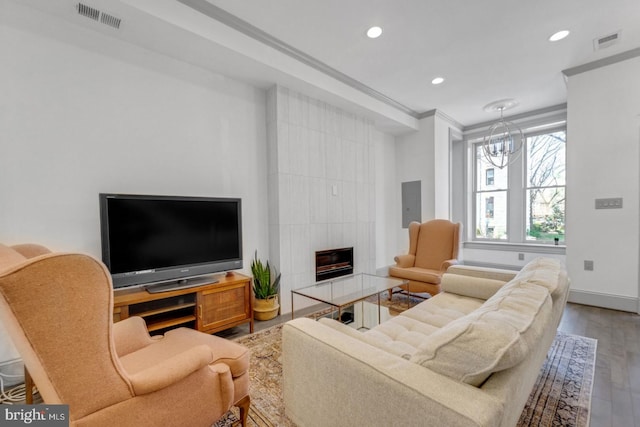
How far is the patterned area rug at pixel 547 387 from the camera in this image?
1.52 m

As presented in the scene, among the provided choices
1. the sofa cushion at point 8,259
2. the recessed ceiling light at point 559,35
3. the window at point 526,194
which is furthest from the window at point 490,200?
the sofa cushion at point 8,259

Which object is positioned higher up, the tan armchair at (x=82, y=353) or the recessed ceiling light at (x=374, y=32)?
the recessed ceiling light at (x=374, y=32)

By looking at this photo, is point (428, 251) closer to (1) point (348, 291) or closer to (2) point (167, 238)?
(1) point (348, 291)

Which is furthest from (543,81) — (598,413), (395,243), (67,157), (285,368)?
(67,157)

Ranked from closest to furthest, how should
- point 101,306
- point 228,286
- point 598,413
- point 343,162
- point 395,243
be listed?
point 101,306
point 598,413
point 228,286
point 343,162
point 395,243

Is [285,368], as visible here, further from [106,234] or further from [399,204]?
[399,204]

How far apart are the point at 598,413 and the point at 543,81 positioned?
3892 mm

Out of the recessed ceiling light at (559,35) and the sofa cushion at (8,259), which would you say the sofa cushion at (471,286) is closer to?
the recessed ceiling light at (559,35)

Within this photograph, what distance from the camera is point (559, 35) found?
276cm

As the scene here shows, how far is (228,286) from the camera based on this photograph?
2.53 meters

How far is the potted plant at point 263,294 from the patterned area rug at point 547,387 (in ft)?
1.70

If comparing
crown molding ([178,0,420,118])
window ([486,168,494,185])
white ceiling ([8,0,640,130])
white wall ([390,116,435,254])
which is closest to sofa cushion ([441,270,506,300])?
white ceiling ([8,0,640,130])

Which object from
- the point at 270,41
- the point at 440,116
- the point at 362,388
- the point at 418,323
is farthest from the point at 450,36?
the point at 362,388

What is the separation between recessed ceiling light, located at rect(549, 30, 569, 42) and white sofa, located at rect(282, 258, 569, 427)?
2782mm
